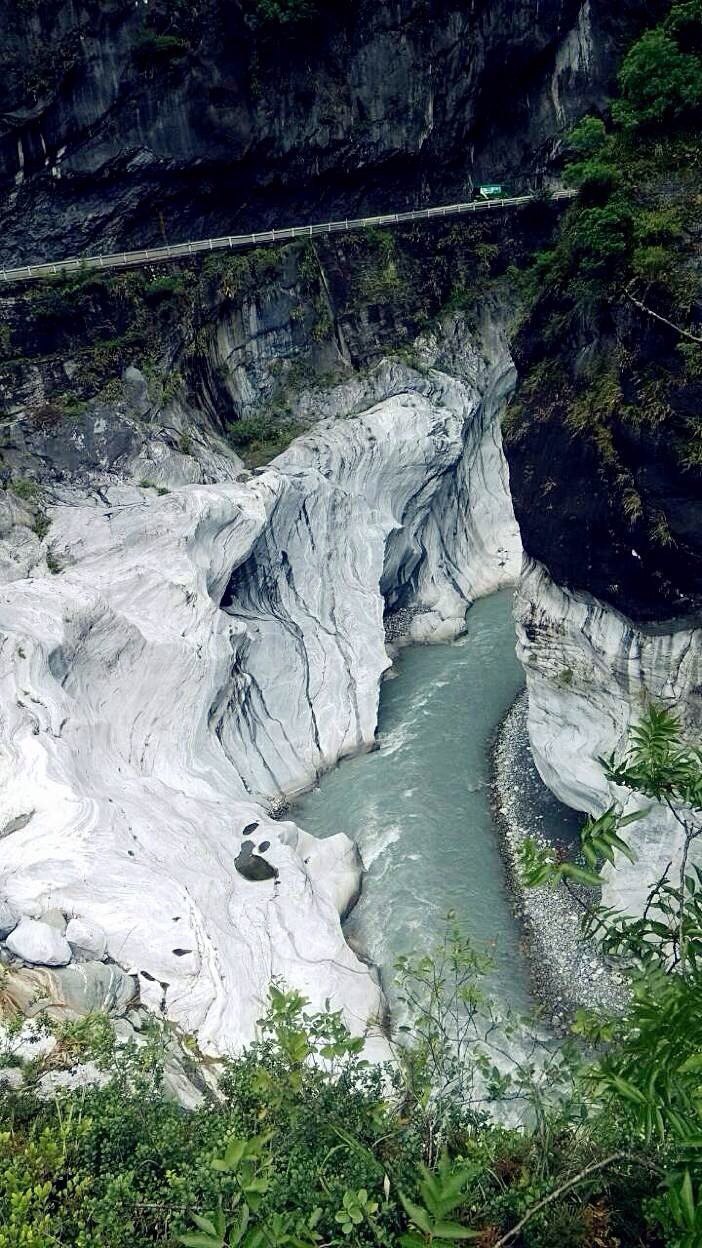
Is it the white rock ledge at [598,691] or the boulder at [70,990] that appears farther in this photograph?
the white rock ledge at [598,691]

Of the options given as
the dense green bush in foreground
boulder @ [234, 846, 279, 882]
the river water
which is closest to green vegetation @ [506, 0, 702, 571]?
the river water

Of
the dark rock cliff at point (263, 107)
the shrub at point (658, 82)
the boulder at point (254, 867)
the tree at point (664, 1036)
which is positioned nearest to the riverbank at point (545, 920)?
the boulder at point (254, 867)

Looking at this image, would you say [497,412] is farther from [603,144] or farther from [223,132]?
[603,144]

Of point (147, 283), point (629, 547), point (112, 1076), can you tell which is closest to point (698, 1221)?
point (112, 1076)

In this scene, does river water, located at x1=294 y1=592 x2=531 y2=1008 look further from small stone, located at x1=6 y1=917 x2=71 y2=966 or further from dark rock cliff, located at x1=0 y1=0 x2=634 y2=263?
dark rock cliff, located at x1=0 y1=0 x2=634 y2=263

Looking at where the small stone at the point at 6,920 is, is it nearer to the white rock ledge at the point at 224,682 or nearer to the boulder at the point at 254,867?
the white rock ledge at the point at 224,682
